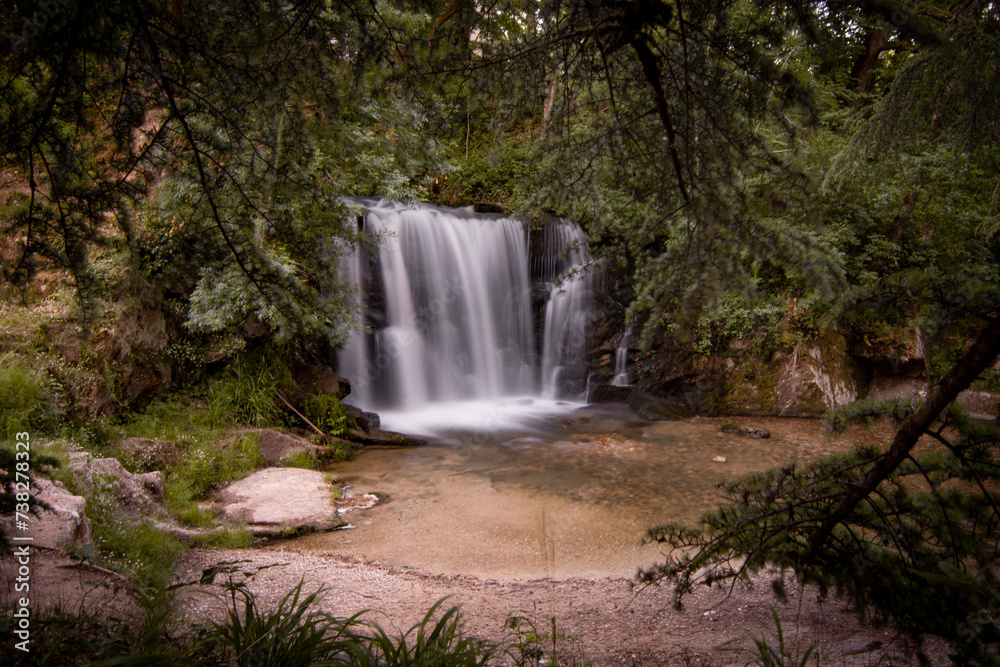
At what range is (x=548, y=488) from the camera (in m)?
6.65

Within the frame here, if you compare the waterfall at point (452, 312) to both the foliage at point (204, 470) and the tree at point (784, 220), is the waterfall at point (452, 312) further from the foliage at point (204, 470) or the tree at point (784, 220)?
the tree at point (784, 220)

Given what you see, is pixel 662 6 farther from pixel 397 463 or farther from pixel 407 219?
pixel 407 219

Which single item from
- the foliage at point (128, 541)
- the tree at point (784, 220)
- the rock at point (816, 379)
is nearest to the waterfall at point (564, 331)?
the rock at point (816, 379)

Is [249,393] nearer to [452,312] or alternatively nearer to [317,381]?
[317,381]

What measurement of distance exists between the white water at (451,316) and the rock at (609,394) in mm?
936

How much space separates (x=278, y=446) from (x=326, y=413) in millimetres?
1231

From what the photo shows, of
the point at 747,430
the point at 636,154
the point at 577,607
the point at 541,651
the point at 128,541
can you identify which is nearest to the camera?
the point at 541,651

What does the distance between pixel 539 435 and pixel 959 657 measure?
7.59 m

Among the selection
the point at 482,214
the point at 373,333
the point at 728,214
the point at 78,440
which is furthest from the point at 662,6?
the point at 482,214

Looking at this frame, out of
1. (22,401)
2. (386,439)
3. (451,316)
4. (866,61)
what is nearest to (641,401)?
(451,316)

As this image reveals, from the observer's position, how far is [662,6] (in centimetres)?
230

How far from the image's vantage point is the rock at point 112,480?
4.43 m

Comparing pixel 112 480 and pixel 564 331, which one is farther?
pixel 564 331

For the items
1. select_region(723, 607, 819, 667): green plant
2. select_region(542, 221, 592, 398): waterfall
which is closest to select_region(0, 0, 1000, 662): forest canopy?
select_region(723, 607, 819, 667): green plant
